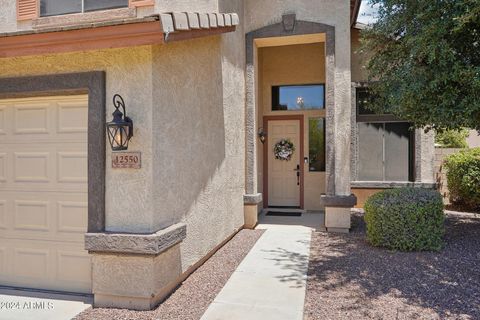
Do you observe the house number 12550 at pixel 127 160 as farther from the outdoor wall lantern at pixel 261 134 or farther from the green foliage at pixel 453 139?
the green foliage at pixel 453 139

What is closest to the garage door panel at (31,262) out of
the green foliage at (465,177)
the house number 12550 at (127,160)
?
the house number 12550 at (127,160)

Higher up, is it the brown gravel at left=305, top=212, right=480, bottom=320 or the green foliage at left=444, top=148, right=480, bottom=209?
the green foliage at left=444, top=148, right=480, bottom=209

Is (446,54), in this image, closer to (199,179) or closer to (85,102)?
(199,179)

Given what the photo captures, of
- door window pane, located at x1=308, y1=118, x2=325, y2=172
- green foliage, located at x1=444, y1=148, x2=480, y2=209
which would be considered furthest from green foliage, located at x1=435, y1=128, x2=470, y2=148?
door window pane, located at x1=308, y1=118, x2=325, y2=172

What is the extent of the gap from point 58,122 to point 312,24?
19.1 ft

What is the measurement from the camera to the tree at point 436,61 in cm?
549

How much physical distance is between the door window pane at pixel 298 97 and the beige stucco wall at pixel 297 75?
0.13 metres

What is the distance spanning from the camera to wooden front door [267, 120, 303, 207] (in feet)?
33.3

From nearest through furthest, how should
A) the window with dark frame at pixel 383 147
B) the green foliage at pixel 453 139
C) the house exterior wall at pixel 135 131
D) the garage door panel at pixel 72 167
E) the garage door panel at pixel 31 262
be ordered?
the house exterior wall at pixel 135 131, the garage door panel at pixel 72 167, the garage door panel at pixel 31 262, the window with dark frame at pixel 383 147, the green foliage at pixel 453 139

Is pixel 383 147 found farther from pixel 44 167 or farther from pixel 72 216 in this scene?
pixel 44 167

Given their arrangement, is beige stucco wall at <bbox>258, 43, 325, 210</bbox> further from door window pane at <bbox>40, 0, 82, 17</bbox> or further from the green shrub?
door window pane at <bbox>40, 0, 82, 17</bbox>

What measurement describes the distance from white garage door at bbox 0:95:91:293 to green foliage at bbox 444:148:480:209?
975 centimetres

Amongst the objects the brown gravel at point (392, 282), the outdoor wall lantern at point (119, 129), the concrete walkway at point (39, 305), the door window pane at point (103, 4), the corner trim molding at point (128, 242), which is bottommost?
the concrete walkway at point (39, 305)

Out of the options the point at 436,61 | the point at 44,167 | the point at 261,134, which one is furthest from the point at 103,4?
the point at 436,61
